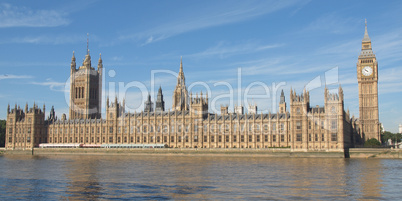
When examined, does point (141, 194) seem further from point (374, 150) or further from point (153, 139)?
point (153, 139)

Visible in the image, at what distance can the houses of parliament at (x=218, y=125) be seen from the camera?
11206cm

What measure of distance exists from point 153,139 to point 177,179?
85433 millimetres

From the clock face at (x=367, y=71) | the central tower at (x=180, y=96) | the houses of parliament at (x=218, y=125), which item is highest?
the clock face at (x=367, y=71)

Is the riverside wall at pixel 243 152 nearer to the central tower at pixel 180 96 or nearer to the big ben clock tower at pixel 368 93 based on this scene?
the big ben clock tower at pixel 368 93

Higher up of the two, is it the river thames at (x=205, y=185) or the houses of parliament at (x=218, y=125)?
the houses of parliament at (x=218, y=125)

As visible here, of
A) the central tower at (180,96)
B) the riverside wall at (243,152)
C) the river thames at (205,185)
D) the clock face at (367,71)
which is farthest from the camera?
the central tower at (180,96)

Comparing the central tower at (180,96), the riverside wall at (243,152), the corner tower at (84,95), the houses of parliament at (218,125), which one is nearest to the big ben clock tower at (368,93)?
the houses of parliament at (218,125)

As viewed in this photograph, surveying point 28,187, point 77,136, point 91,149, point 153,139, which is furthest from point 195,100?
point 28,187

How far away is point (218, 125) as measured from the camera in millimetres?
132000

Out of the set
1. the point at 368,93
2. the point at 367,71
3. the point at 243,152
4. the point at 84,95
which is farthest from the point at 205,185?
the point at 84,95

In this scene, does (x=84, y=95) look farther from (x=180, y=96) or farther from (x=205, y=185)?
(x=205, y=185)

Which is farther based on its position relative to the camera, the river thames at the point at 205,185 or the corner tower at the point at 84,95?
the corner tower at the point at 84,95

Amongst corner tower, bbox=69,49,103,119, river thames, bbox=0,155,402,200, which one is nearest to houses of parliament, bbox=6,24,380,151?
corner tower, bbox=69,49,103,119

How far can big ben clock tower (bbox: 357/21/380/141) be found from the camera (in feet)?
457
